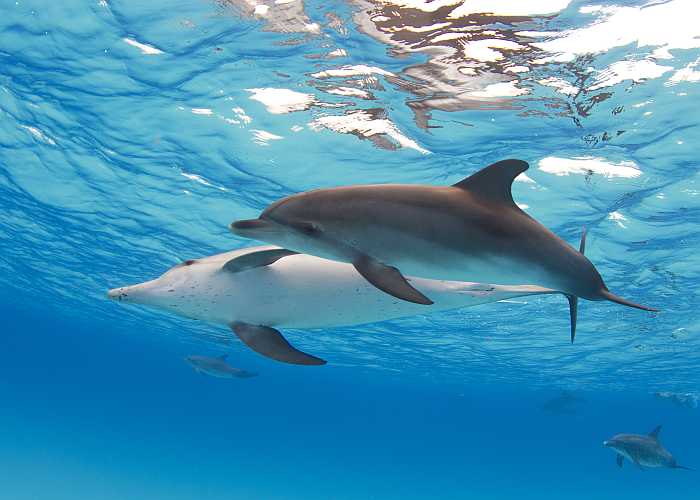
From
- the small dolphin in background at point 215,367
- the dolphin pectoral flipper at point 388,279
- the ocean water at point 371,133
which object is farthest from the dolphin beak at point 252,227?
the small dolphin in background at point 215,367

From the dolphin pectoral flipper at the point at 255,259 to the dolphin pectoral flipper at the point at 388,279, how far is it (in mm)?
1217

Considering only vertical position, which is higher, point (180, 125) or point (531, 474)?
point (180, 125)

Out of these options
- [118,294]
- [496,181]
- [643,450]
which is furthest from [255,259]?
[643,450]

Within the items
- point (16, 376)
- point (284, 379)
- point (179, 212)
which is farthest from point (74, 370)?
point (179, 212)

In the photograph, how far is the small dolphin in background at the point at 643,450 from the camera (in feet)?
39.0

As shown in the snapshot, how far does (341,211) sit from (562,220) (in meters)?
10.9

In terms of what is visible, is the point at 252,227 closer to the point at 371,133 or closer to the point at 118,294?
the point at 118,294

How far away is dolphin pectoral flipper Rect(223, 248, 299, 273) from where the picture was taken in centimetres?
409

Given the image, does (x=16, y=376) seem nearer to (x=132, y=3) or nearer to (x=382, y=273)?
(x=132, y=3)

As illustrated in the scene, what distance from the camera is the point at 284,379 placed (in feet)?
218

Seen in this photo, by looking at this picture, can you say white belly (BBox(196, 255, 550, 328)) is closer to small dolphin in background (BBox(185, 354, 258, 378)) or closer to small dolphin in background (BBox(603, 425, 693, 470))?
small dolphin in background (BBox(603, 425, 693, 470))

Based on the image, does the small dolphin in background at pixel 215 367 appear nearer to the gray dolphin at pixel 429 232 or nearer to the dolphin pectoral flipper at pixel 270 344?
the dolphin pectoral flipper at pixel 270 344

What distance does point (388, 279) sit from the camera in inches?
109

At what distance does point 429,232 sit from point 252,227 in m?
1.01
